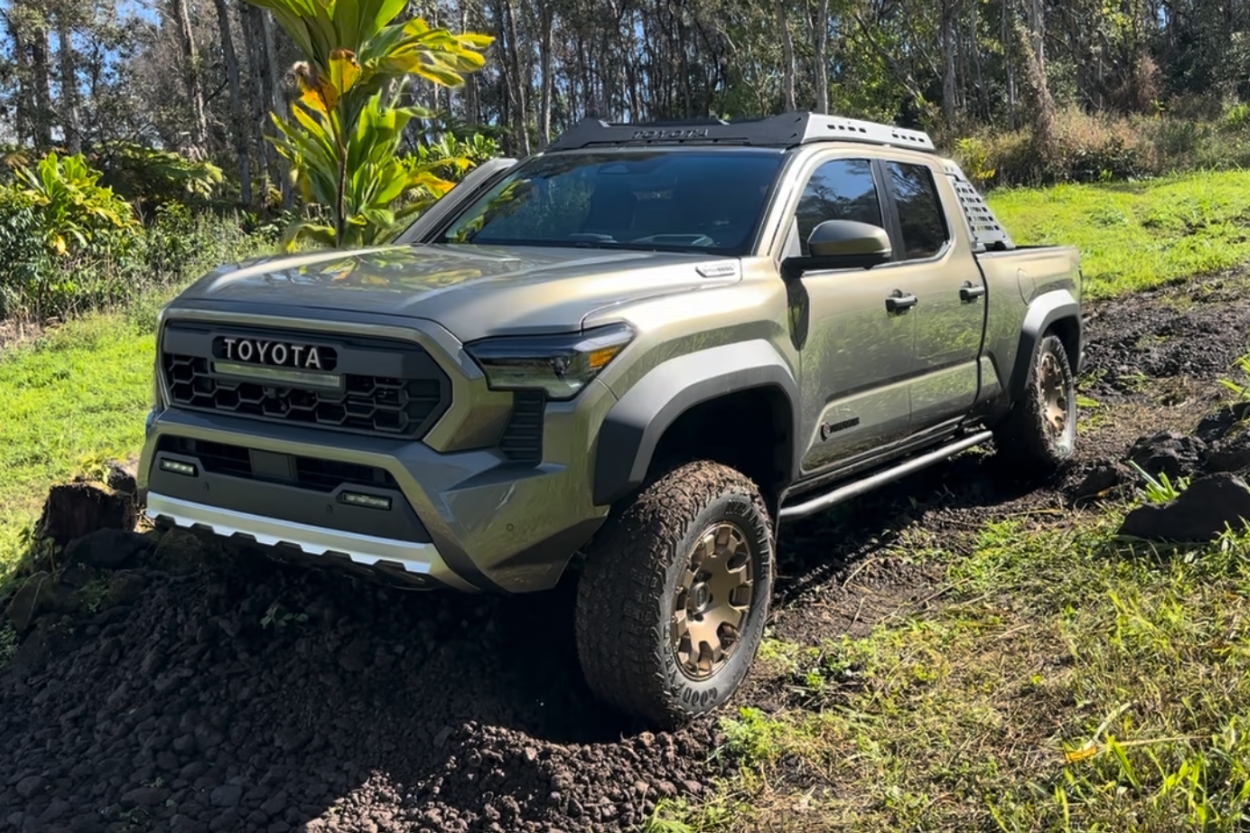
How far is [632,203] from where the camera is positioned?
4449 mm

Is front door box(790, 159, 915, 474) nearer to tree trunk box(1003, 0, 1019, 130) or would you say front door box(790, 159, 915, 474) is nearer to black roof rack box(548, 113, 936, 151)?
black roof rack box(548, 113, 936, 151)

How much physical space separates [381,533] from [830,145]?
2.61 metres

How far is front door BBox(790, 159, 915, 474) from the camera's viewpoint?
4090mm

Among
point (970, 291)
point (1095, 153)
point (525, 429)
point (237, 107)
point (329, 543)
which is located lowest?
point (329, 543)

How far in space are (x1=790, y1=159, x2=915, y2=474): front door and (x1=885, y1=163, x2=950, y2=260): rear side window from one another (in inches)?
8.0

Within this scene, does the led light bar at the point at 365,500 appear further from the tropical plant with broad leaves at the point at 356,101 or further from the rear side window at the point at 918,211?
the tropical plant with broad leaves at the point at 356,101

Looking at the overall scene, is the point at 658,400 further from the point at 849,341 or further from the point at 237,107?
the point at 237,107

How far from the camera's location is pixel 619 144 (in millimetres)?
4938

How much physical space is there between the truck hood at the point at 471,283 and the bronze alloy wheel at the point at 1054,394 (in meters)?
2.95

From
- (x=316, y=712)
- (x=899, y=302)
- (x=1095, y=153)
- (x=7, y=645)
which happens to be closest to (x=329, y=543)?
(x=316, y=712)

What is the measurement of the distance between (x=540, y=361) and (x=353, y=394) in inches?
21.5

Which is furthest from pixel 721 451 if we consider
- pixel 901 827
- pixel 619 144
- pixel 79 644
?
pixel 79 644

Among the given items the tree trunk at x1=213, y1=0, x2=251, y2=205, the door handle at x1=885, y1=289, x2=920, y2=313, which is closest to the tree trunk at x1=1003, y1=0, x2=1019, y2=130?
the tree trunk at x1=213, y1=0, x2=251, y2=205

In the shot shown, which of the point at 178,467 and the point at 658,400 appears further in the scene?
the point at 178,467
